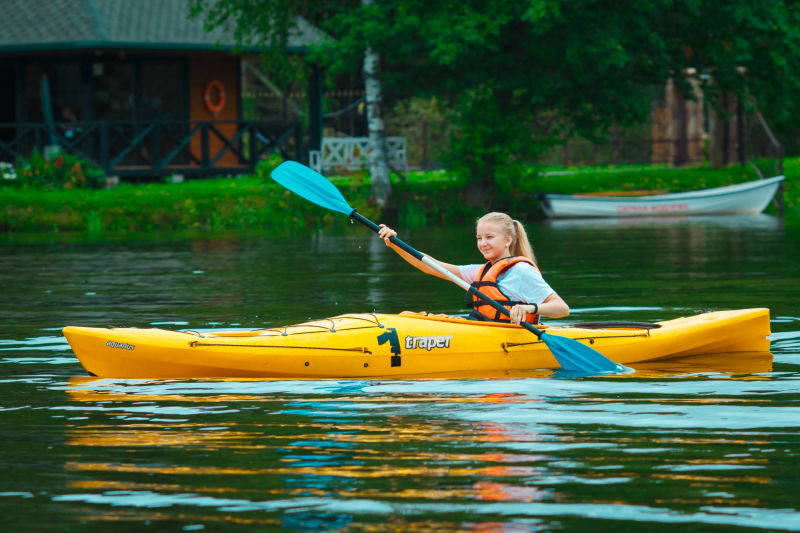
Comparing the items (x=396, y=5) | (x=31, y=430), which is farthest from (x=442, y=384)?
(x=396, y=5)

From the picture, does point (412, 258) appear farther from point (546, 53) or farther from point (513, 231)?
point (546, 53)

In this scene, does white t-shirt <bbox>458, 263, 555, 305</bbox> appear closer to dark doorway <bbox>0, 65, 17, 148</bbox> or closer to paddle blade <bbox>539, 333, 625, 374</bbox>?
paddle blade <bbox>539, 333, 625, 374</bbox>

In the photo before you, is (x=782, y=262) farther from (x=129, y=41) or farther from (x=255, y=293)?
(x=129, y=41)

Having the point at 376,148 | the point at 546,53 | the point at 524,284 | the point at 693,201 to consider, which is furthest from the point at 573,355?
the point at 693,201

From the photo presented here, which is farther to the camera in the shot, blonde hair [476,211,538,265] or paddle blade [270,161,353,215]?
paddle blade [270,161,353,215]

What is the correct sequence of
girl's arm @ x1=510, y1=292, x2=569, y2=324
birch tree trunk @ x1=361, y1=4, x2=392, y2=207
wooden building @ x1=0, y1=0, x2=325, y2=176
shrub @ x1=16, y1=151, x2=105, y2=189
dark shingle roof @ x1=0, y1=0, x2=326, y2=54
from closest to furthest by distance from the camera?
girl's arm @ x1=510, y1=292, x2=569, y2=324
shrub @ x1=16, y1=151, x2=105, y2=189
dark shingle roof @ x1=0, y1=0, x2=326, y2=54
wooden building @ x1=0, y1=0, x2=325, y2=176
birch tree trunk @ x1=361, y1=4, x2=392, y2=207

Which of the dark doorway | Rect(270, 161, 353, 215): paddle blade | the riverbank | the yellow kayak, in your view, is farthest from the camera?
the dark doorway

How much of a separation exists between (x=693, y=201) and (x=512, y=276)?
20.3 metres

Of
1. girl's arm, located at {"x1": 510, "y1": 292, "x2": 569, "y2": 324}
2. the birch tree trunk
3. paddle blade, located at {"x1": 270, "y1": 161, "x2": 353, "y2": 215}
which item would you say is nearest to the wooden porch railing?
the birch tree trunk

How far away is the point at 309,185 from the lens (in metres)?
10.5

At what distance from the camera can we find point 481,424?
6988 millimetres

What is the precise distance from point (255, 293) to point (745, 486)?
9.02m

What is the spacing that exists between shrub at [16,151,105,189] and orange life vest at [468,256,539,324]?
677 inches

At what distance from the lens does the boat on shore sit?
28.2 m
